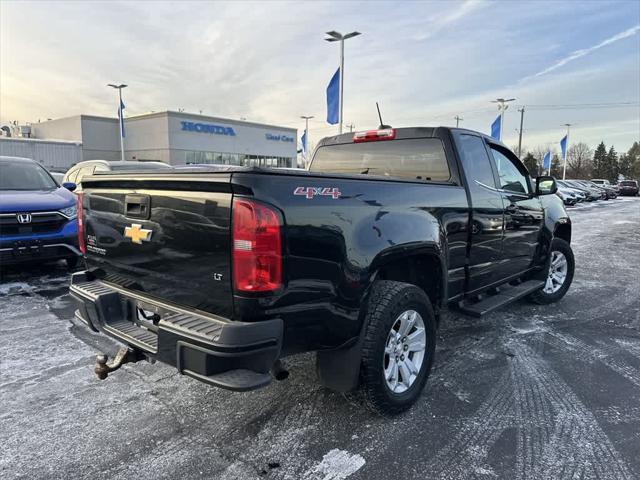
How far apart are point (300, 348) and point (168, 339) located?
27.6 inches

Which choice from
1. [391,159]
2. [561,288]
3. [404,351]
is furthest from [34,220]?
[561,288]

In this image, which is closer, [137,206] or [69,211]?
[137,206]

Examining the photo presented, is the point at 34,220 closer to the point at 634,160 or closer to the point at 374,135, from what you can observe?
the point at 374,135

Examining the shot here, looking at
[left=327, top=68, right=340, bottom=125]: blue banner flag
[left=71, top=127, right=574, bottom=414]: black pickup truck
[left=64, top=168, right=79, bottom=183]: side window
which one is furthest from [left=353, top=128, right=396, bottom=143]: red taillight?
[left=327, top=68, right=340, bottom=125]: blue banner flag

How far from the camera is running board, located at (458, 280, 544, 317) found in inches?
158

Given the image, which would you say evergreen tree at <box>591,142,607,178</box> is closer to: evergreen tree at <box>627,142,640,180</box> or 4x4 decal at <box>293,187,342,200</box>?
evergreen tree at <box>627,142,640,180</box>

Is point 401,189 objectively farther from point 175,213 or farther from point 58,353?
point 58,353

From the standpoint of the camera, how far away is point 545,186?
5102 millimetres

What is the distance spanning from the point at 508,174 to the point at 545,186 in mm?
689

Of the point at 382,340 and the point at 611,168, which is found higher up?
the point at 611,168

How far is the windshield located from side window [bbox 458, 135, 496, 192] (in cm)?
630

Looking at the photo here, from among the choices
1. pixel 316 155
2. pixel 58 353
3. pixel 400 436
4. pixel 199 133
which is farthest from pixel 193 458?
pixel 199 133

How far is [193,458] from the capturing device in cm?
253

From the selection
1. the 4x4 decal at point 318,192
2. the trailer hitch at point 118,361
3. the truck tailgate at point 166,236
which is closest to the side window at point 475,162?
the 4x4 decal at point 318,192
